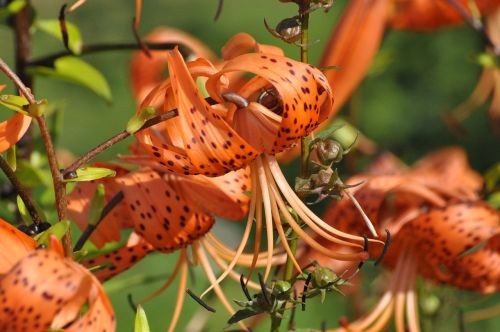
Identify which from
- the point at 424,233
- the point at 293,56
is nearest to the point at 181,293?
the point at 424,233

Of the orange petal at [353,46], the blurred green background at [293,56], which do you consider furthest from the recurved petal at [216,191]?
the blurred green background at [293,56]

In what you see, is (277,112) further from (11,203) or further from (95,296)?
(11,203)

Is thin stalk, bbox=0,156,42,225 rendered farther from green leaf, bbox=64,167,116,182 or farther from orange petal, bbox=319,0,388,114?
orange petal, bbox=319,0,388,114

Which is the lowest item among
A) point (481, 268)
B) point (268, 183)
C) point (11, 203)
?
point (481, 268)

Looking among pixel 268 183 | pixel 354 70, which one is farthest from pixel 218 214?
pixel 354 70

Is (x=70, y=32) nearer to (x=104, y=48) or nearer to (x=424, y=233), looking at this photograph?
(x=104, y=48)

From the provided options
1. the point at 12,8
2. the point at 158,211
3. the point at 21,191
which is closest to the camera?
the point at 21,191
